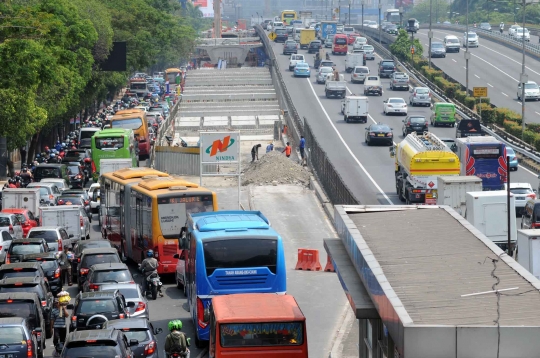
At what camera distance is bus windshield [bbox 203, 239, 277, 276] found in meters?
23.4

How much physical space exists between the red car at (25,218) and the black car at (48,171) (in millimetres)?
11896

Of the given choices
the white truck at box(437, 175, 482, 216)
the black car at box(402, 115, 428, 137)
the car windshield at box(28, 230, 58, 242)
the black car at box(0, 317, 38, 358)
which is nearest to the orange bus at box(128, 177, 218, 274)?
the car windshield at box(28, 230, 58, 242)

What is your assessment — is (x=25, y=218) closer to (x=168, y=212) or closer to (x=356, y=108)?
(x=168, y=212)

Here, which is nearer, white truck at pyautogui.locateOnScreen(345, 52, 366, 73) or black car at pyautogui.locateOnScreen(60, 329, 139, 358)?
black car at pyautogui.locateOnScreen(60, 329, 139, 358)

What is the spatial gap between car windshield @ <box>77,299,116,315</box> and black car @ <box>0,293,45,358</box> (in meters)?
0.83

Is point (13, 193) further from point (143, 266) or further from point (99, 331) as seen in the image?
point (99, 331)

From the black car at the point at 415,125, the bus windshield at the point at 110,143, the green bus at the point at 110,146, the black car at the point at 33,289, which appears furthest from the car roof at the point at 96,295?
the black car at the point at 415,125

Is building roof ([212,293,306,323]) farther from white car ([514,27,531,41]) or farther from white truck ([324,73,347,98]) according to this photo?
white car ([514,27,531,41])

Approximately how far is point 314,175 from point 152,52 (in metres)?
42.0

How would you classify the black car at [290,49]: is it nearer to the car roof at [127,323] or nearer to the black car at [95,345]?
the car roof at [127,323]

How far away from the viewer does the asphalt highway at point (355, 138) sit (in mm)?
51250

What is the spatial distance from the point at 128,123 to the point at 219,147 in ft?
67.4

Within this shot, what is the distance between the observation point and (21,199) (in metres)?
43.0

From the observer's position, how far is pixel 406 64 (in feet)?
351
